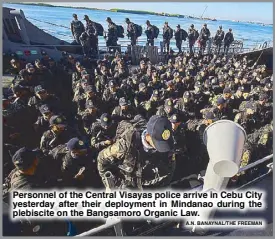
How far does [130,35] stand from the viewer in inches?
570

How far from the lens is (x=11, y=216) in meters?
3.53

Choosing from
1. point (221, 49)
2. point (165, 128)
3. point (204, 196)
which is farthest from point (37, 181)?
point (221, 49)

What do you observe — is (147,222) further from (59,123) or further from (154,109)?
(154,109)

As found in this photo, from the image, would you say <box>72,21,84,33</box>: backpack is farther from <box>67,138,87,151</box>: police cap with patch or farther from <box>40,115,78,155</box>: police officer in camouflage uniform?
<box>67,138,87,151</box>: police cap with patch

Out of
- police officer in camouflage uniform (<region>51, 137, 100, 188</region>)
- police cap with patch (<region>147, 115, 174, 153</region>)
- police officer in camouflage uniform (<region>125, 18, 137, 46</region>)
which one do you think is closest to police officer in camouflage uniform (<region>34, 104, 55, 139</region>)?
police officer in camouflage uniform (<region>51, 137, 100, 188</region>)

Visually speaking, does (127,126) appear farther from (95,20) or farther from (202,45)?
(95,20)

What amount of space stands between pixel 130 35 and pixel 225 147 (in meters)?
13.3

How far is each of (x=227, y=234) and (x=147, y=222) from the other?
3.31 feet

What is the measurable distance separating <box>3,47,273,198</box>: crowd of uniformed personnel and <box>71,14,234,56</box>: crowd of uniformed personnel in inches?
119

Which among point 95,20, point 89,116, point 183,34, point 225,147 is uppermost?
point 95,20

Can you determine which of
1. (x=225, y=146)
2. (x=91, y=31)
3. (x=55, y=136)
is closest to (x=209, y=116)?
(x=55, y=136)

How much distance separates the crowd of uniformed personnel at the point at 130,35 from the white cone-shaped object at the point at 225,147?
11.9m

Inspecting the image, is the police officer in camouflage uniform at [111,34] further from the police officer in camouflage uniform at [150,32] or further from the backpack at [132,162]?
the backpack at [132,162]

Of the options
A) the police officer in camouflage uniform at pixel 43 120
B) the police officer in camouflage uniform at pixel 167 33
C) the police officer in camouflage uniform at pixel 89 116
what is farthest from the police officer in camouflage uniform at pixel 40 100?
the police officer in camouflage uniform at pixel 167 33
